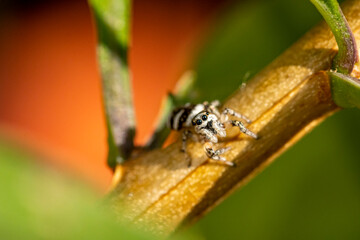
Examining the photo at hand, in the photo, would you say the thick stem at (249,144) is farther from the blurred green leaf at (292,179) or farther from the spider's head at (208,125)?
the blurred green leaf at (292,179)

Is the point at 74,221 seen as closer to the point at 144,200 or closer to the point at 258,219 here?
the point at 144,200

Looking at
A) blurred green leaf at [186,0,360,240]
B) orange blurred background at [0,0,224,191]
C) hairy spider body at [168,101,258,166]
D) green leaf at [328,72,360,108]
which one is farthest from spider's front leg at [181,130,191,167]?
orange blurred background at [0,0,224,191]

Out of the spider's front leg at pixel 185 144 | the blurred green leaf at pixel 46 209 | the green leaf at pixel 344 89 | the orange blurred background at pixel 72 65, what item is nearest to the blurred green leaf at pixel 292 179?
the spider's front leg at pixel 185 144

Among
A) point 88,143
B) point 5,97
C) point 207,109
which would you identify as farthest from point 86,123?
point 207,109

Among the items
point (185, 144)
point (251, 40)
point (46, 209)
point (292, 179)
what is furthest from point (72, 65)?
point (46, 209)

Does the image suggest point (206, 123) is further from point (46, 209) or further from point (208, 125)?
point (46, 209)

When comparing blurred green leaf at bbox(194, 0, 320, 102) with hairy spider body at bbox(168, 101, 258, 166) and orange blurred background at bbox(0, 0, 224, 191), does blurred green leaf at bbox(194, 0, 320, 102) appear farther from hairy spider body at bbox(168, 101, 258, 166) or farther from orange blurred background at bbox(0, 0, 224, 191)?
orange blurred background at bbox(0, 0, 224, 191)
